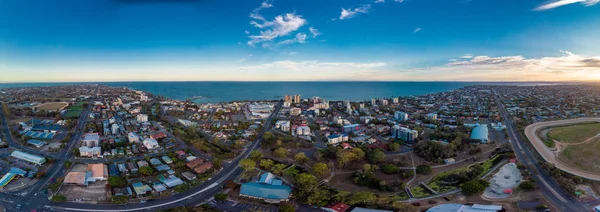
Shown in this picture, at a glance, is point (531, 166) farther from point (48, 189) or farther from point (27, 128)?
point (27, 128)

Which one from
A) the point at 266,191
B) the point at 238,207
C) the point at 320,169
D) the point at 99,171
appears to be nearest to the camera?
the point at 238,207

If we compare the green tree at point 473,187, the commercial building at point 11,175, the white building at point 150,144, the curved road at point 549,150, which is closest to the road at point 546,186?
the curved road at point 549,150

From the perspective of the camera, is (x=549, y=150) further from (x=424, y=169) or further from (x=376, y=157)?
(x=376, y=157)

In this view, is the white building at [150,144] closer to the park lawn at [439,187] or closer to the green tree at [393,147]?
the green tree at [393,147]

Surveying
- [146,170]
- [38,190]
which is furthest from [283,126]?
[38,190]

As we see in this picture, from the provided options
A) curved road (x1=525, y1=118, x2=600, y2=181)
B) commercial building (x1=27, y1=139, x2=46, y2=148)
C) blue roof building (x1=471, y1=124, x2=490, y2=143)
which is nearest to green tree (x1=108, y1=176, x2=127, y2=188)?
commercial building (x1=27, y1=139, x2=46, y2=148)

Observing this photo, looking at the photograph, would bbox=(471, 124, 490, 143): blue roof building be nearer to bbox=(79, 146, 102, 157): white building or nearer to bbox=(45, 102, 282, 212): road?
bbox=(45, 102, 282, 212): road
